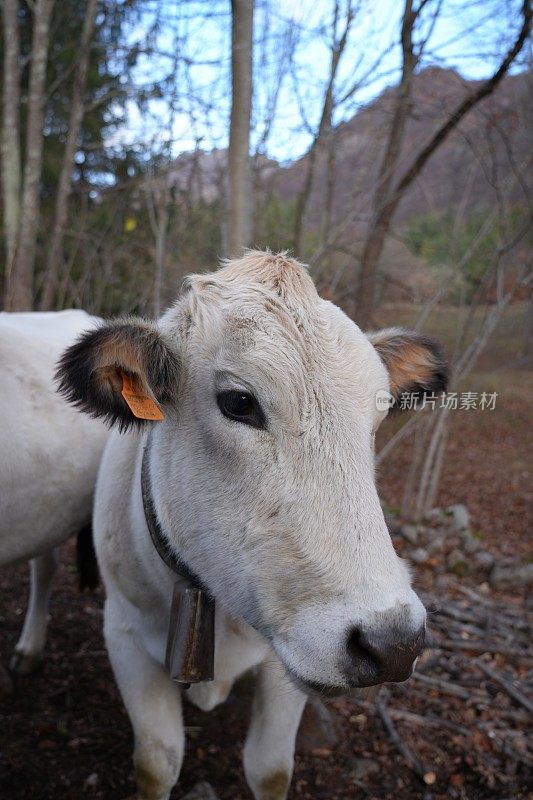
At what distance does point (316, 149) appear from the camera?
589cm

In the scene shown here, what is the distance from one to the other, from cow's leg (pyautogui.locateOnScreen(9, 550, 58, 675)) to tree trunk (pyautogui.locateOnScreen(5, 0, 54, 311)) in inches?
150

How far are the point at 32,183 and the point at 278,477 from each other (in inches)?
271

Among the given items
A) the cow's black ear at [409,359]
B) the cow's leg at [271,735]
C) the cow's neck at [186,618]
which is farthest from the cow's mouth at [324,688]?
the cow's black ear at [409,359]

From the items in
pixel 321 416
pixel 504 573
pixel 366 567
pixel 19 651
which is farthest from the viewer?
pixel 504 573

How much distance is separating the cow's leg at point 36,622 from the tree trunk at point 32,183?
381 cm

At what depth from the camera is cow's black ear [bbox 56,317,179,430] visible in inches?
73.8

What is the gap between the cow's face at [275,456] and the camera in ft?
5.16

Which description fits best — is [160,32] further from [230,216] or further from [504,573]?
[504,573]

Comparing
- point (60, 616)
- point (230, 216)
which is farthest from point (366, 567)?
point (60, 616)

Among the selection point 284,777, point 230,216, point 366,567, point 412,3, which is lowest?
point 284,777

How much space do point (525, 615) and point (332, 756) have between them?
222 centimetres

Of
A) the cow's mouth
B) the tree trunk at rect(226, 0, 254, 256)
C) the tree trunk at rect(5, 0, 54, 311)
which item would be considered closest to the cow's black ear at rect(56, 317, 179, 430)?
the cow's mouth

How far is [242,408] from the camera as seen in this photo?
1788 millimetres

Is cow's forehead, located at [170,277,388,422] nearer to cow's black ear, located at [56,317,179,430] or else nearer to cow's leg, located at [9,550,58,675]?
cow's black ear, located at [56,317,179,430]
